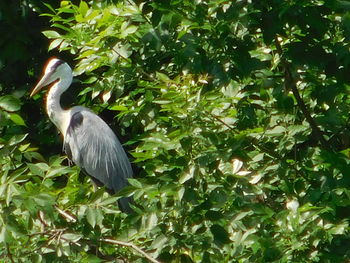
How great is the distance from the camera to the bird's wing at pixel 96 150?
251 inches

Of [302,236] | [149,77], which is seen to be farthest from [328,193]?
[149,77]

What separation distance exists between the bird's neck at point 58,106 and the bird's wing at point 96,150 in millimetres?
77

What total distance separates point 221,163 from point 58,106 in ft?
10.6

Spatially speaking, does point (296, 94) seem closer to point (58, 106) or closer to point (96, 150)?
point (96, 150)

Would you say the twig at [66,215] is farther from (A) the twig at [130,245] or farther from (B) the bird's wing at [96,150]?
(B) the bird's wing at [96,150]

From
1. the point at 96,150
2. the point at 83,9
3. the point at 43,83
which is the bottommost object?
the point at 96,150

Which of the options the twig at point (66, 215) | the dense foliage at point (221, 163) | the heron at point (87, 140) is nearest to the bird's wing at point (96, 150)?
the heron at point (87, 140)

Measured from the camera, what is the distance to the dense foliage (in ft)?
10.3

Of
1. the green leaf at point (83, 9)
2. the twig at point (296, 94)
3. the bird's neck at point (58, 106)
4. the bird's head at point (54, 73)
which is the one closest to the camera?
the twig at point (296, 94)

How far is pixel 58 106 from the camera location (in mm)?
6617

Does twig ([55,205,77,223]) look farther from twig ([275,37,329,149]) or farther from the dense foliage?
twig ([275,37,329,149])

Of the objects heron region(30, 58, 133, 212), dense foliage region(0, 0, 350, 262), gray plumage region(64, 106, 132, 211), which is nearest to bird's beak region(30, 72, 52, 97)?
heron region(30, 58, 133, 212)

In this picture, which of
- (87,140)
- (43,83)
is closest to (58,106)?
(43,83)

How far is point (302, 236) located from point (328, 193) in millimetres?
182
